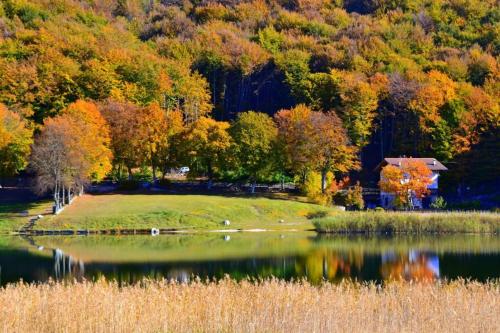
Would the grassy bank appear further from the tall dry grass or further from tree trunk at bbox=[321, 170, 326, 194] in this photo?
the tall dry grass

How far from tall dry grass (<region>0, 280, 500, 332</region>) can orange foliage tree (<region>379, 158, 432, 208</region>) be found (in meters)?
58.2

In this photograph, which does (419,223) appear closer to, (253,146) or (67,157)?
(253,146)

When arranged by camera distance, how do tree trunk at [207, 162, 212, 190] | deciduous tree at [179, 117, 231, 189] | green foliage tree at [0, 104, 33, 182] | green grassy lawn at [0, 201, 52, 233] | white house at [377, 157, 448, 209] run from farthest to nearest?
tree trunk at [207, 162, 212, 190] → deciduous tree at [179, 117, 231, 189] → white house at [377, 157, 448, 209] → green foliage tree at [0, 104, 33, 182] → green grassy lawn at [0, 201, 52, 233]

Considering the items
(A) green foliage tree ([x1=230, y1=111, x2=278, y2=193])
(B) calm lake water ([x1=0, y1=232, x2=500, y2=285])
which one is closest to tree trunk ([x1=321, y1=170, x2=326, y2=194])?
(A) green foliage tree ([x1=230, y1=111, x2=278, y2=193])

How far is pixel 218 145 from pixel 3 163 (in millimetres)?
23324

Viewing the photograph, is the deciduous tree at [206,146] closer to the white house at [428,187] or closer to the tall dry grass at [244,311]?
the white house at [428,187]

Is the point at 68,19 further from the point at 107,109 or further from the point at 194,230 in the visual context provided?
the point at 194,230

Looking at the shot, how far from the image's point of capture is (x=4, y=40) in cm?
12031

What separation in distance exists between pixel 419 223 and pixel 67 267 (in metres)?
31.8

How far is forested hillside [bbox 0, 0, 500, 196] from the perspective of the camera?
95.8 metres

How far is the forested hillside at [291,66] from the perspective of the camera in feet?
314

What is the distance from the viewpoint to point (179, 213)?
223ft

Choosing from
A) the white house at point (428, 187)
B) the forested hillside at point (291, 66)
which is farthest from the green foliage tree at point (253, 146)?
the forested hillside at point (291, 66)

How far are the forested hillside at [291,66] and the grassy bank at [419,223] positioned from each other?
28.3 m
